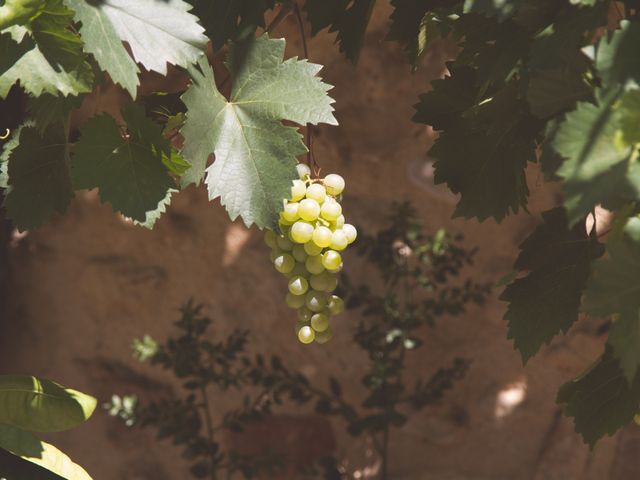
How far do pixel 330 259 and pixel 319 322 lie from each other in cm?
8

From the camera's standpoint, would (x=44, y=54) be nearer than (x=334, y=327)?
Yes

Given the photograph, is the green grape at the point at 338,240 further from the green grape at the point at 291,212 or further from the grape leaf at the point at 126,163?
the grape leaf at the point at 126,163

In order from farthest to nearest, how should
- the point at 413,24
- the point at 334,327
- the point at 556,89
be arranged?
the point at 334,327, the point at 413,24, the point at 556,89

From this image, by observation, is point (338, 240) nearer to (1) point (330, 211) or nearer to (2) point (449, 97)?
(1) point (330, 211)

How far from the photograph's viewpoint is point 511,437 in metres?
2.33

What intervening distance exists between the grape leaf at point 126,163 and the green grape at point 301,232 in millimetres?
158

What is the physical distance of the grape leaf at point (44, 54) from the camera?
2.90 feet

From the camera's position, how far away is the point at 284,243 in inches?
43.7

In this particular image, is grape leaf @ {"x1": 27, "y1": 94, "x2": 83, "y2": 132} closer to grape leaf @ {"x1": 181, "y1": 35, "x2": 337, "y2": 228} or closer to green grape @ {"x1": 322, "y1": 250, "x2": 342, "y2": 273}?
grape leaf @ {"x1": 181, "y1": 35, "x2": 337, "y2": 228}

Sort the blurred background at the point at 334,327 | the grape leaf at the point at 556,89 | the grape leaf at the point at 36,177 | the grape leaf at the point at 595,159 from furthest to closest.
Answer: the blurred background at the point at 334,327 < the grape leaf at the point at 36,177 < the grape leaf at the point at 556,89 < the grape leaf at the point at 595,159

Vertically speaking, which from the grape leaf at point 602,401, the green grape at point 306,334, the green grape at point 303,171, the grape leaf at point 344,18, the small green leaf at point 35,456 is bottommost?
the small green leaf at point 35,456

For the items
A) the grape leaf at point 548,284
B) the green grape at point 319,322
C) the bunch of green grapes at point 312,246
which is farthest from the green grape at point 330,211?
the grape leaf at point 548,284

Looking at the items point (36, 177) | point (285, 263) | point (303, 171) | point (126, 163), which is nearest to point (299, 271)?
point (285, 263)

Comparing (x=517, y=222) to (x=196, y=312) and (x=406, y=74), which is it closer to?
(x=406, y=74)
